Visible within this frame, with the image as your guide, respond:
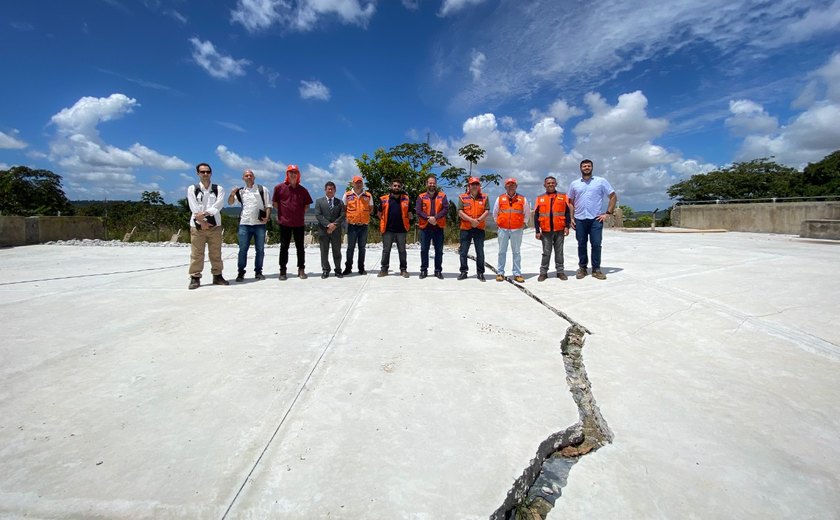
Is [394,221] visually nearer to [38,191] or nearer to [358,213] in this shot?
[358,213]

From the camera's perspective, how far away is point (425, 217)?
6.17 metres

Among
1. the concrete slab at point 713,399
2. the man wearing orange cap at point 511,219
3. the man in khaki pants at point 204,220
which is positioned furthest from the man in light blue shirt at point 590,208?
the man in khaki pants at point 204,220

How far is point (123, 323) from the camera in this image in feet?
12.0

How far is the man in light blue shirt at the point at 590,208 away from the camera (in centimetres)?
575

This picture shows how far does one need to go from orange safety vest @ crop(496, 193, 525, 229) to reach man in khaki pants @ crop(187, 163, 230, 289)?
396 cm

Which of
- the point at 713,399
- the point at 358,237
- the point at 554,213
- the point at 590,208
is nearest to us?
the point at 713,399

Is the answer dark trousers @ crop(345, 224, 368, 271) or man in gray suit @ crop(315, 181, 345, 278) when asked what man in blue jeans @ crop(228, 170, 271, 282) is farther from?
dark trousers @ crop(345, 224, 368, 271)

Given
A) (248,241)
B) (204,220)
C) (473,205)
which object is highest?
(473,205)

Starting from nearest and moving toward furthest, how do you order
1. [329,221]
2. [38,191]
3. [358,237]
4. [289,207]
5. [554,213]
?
[554,213], [289,207], [329,221], [358,237], [38,191]

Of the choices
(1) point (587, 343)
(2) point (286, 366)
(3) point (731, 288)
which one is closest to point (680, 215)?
(3) point (731, 288)

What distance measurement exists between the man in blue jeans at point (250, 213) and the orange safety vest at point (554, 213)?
4081 millimetres

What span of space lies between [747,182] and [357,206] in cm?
4722

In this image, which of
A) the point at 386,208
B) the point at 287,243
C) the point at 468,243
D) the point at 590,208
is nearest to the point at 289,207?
the point at 287,243

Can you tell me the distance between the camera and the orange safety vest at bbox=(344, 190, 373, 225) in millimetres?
6316
